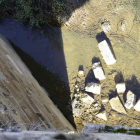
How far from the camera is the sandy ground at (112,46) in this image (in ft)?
12.6

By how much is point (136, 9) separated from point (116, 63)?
2280mm

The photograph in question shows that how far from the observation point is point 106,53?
3.93 metres

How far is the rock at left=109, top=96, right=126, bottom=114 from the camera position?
368 cm

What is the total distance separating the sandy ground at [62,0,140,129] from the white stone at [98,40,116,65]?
19 centimetres

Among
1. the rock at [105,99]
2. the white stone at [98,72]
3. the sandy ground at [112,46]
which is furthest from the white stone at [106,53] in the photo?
the rock at [105,99]

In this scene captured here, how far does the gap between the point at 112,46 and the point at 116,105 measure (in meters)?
2.08

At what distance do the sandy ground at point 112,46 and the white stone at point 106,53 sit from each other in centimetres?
19

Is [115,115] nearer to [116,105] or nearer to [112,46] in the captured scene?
[116,105]

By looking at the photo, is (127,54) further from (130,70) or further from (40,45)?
(40,45)

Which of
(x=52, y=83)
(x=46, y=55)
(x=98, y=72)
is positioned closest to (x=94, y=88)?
(x=98, y=72)

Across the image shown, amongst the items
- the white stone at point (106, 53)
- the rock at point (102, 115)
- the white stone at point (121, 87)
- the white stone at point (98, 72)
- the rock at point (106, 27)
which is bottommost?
the rock at point (102, 115)

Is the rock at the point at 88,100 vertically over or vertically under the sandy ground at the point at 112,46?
under

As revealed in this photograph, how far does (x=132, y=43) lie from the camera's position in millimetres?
4121

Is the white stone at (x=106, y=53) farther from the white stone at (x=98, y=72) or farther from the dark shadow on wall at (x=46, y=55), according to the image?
the dark shadow on wall at (x=46, y=55)
